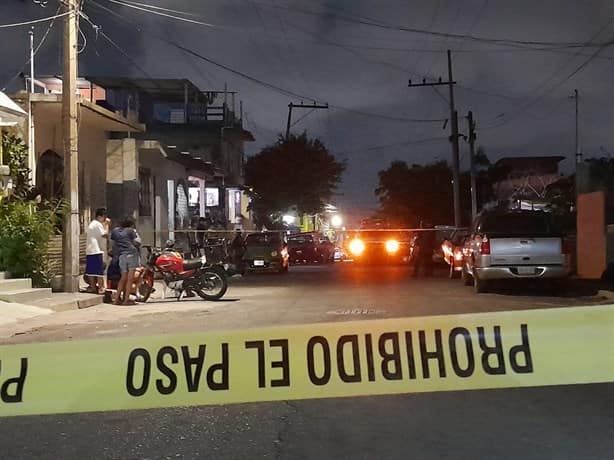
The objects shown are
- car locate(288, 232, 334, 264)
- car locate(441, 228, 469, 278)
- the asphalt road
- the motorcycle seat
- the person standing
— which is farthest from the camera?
car locate(288, 232, 334, 264)

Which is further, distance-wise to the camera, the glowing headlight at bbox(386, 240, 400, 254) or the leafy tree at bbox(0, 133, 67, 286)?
the glowing headlight at bbox(386, 240, 400, 254)

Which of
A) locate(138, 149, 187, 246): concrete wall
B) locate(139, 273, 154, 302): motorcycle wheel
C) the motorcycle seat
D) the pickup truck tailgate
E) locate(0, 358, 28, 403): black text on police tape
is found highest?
locate(138, 149, 187, 246): concrete wall

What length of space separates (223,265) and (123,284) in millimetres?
2115

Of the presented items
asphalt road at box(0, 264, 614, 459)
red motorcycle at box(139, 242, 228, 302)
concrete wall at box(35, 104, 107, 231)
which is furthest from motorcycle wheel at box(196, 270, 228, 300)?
asphalt road at box(0, 264, 614, 459)

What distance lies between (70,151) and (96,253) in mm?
2157

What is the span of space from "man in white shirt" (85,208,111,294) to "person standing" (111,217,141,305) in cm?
116

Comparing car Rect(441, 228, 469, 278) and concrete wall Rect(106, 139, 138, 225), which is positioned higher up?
concrete wall Rect(106, 139, 138, 225)

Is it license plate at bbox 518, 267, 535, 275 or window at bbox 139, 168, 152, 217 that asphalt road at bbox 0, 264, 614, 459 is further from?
window at bbox 139, 168, 152, 217

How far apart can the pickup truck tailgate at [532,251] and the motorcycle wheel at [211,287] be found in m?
5.65

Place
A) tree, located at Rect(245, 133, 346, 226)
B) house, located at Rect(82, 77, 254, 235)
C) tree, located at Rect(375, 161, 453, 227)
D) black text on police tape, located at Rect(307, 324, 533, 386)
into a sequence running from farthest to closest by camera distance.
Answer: tree, located at Rect(375, 161, 453, 227)
tree, located at Rect(245, 133, 346, 226)
house, located at Rect(82, 77, 254, 235)
black text on police tape, located at Rect(307, 324, 533, 386)

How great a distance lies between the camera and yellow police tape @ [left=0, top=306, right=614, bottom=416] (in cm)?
435

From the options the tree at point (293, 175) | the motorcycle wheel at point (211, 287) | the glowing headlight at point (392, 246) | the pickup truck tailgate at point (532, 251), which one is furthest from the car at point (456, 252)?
the tree at point (293, 175)

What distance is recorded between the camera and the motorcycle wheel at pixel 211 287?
15.4m

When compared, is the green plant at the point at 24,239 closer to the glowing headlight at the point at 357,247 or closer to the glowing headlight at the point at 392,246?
the glowing headlight at the point at 357,247
